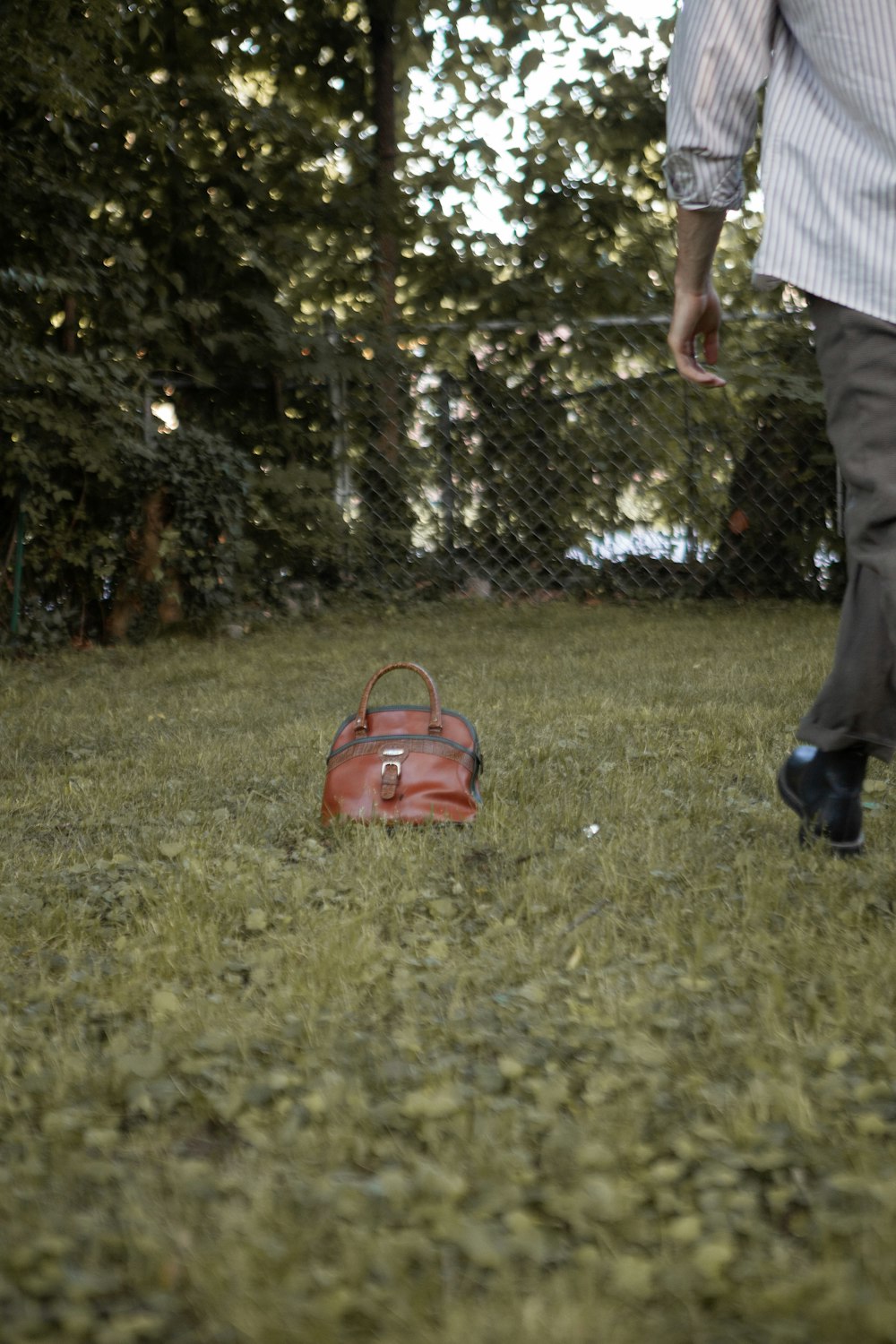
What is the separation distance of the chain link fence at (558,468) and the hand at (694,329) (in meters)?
6.25

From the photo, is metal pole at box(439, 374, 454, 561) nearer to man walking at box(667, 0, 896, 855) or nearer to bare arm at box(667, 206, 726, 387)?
bare arm at box(667, 206, 726, 387)

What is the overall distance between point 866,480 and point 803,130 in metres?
0.56

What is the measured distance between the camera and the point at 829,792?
239cm

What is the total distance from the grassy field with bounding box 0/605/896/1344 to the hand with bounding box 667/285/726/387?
0.98 m

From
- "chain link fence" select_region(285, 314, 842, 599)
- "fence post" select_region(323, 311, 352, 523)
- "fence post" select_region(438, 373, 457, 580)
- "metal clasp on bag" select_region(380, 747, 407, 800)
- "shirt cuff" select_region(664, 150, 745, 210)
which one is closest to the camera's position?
"shirt cuff" select_region(664, 150, 745, 210)

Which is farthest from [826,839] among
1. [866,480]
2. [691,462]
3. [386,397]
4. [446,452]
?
[386,397]

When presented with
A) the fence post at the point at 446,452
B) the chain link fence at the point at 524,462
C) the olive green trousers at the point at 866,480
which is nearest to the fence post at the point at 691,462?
the chain link fence at the point at 524,462

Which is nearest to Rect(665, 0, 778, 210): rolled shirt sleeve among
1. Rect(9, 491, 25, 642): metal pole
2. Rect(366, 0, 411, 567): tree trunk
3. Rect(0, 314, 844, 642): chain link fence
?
Rect(9, 491, 25, 642): metal pole

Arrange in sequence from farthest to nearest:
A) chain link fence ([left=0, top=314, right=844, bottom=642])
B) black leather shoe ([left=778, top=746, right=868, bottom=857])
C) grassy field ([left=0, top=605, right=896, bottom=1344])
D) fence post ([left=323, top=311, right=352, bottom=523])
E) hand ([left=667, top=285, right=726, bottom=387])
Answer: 1. fence post ([left=323, top=311, right=352, bottom=523])
2. chain link fence ([left=0, top=314, right=844, bottom=642])
3. black leather shoe ([left=778, top=746, right=868, bottom=857])
4. hand ([left=667, top=285, right=726, bottom=387])
5. grassy field ([left=0, top=605, right=896, bottom=1344])

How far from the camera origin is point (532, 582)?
28.9ft

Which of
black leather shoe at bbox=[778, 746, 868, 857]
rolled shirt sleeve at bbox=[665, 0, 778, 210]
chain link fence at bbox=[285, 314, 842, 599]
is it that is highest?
chain link fence at bbox=[285, 314, 842, 599]

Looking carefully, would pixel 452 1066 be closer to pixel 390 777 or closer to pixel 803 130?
pixel 390 777

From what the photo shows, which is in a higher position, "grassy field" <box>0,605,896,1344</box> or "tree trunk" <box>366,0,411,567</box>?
"tree trunk" <box>366,0,411,567</box>

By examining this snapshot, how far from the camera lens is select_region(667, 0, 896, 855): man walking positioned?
71.4 inches
